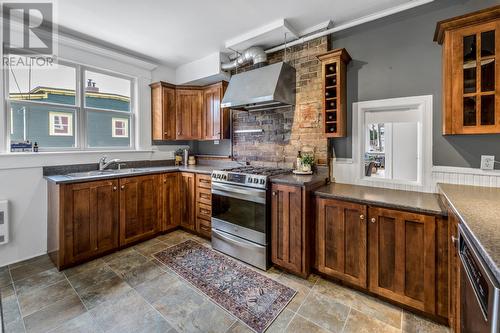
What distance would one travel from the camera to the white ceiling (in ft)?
7.85

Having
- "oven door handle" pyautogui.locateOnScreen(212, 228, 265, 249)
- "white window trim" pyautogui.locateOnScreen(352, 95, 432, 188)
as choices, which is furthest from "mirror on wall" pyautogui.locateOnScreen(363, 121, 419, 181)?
"oven door handle" pyautogui.locateOnScreen(212, 228, 265, 249)

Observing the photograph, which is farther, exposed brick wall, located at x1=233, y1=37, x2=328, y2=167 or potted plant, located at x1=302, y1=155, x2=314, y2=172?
exposed brick wall, located at x1=233, y1=37, x2=328, y2=167

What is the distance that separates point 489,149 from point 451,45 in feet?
3.11

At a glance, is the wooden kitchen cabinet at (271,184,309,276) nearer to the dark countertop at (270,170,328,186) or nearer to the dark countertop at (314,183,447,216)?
the dark countertop at (270,170,328,186)

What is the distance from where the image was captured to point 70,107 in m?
3.16

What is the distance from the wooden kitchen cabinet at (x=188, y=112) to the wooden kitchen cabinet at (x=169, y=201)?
83 cm

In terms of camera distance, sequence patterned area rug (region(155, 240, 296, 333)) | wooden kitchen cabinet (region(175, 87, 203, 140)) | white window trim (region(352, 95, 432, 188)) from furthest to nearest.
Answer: wooden kitchen cabinet (region(175, 87, 203, 140))
white window trim (region(352, 95, 432, 188))
patterned area rug (region(155, 240, 296, 333))

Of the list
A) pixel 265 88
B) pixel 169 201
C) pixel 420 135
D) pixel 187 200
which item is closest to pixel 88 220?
pixel 169 201

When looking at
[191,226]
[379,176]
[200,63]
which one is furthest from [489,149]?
[200,63]

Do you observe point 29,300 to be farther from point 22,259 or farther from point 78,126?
point 78,126

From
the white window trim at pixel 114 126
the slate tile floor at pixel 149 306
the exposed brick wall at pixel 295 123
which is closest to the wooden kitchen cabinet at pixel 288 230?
the slate tile floor at pixel 149 306

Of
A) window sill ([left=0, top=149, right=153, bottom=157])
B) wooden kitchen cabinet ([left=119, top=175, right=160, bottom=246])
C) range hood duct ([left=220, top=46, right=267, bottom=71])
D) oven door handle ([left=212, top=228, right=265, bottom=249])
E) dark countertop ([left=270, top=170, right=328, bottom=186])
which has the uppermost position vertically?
range hood duct ([left=220, top=46, right=267, bottom=71])

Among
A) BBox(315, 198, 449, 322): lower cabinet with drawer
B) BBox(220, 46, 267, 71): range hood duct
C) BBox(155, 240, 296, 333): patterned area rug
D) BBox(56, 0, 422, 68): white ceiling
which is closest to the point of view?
BBox(315, 198, 449, 322): lower cabinet with drawer

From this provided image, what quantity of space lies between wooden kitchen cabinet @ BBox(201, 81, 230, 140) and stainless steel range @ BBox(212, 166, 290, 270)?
1059 millimetres
